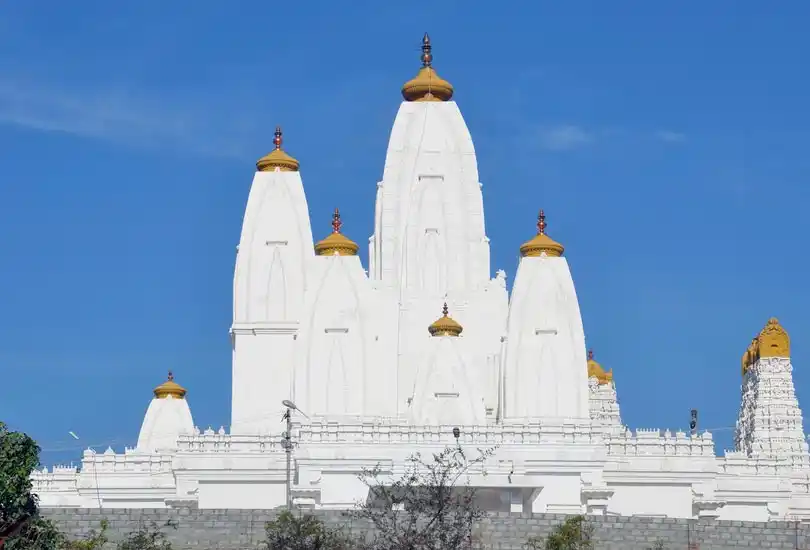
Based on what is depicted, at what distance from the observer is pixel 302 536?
37562 millimetres

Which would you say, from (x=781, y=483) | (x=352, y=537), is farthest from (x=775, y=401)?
(x=352, y=537)

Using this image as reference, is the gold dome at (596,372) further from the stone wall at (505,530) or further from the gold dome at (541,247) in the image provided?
the stone wall at (505,530)

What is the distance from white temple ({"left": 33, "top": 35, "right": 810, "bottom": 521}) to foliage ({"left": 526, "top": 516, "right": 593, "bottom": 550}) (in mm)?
11296

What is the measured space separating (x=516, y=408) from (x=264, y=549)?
20.0 metres

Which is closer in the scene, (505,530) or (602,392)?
(505,530)

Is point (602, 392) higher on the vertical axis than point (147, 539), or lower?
higher

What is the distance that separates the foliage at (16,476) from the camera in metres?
36.8

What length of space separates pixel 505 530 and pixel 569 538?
6.34ft

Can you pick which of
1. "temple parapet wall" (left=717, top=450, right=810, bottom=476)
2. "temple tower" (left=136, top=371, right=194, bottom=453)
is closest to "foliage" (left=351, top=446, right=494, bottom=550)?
"temple parapet wall" (left=717, top=450, right=810, bottom=476)

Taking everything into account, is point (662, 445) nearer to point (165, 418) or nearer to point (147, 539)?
point (165, 418)

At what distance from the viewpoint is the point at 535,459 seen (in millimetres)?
53906

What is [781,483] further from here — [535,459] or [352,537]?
[352,537]

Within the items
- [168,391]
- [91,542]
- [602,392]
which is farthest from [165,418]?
[91,542]

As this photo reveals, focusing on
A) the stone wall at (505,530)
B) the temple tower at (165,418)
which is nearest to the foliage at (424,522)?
the stone wall at (505,530)
